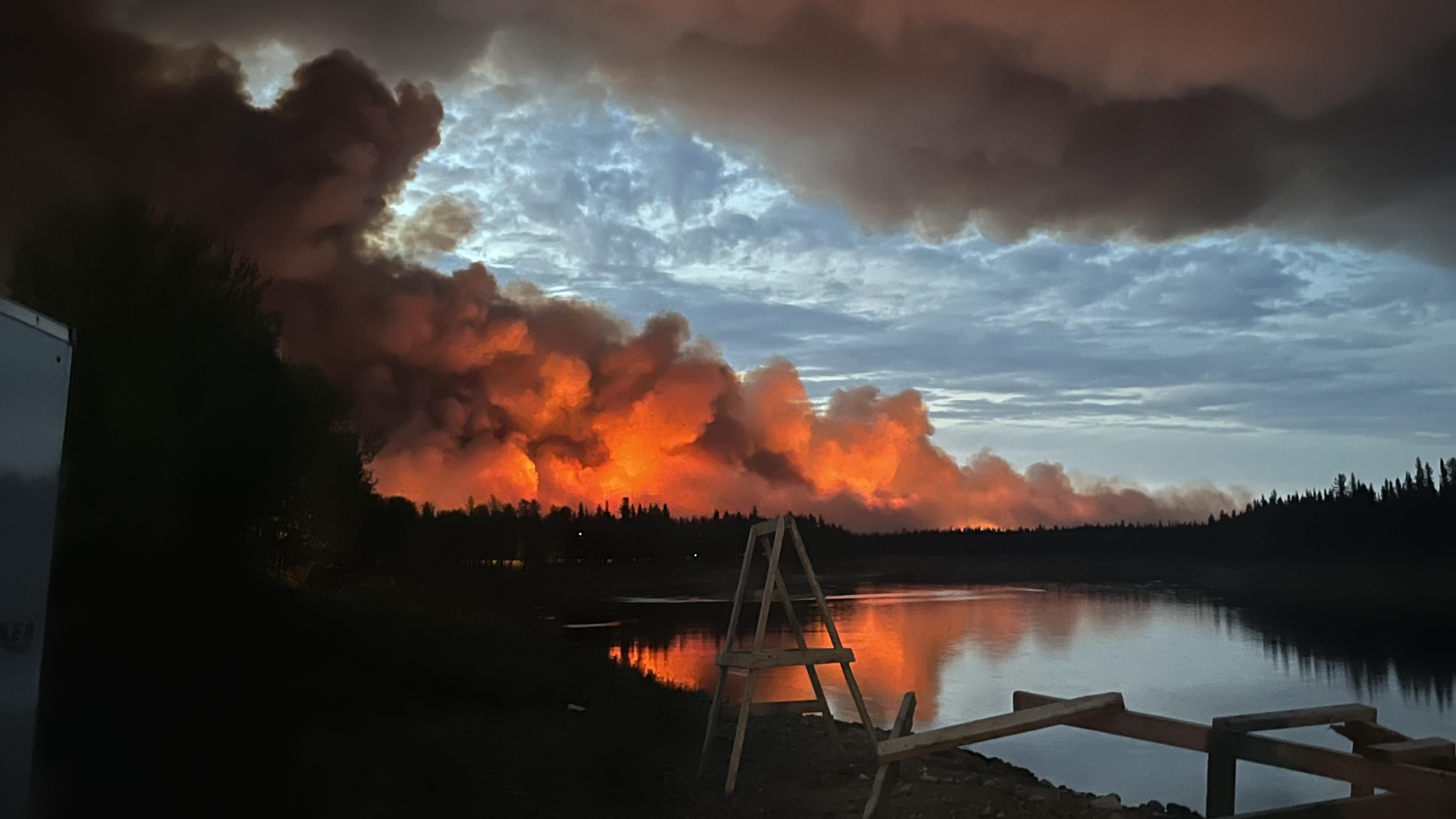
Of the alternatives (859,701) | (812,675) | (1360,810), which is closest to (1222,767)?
(1360,810)

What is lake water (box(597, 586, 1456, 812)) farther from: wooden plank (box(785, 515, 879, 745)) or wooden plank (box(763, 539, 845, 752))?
wooden plank (box(785, 515, 879, 745))

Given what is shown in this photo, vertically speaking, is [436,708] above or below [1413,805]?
below

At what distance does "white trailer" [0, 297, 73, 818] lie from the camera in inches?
195

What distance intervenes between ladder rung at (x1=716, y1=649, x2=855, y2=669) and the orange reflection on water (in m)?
7.94

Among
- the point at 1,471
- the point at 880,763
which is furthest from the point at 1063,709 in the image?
the point at 1,471

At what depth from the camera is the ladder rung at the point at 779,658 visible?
12766 millimetres

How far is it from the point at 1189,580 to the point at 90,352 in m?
162

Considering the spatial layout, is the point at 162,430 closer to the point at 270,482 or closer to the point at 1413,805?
the point at 270,482

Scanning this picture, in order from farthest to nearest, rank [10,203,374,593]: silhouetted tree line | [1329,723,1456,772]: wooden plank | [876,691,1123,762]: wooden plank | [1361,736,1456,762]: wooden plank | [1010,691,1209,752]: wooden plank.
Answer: [10,203,374,593]: silhouetted tree line, [1010,691,1209,752]: wooden plank, [1329,723,1456,772]: wooden plank, [876,691,1123,762]: wooden plank, [1361,736,1456,762]: wooden plank

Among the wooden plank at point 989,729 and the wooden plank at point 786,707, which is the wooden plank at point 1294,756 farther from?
the wooden plank at point 786,707

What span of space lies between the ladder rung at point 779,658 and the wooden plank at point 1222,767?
6.01 m

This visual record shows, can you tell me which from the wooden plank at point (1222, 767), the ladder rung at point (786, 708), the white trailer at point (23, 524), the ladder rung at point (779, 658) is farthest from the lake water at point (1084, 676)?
the white trailer at point (23, 524)

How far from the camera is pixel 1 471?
497 centimetres

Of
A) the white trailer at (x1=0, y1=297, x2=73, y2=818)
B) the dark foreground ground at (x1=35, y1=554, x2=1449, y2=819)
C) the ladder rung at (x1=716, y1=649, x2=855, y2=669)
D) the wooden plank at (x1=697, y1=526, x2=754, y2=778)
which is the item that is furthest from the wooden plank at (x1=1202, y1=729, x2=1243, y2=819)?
the wooden plank at (x1=697, y1=526, x2=754, y2=778)
